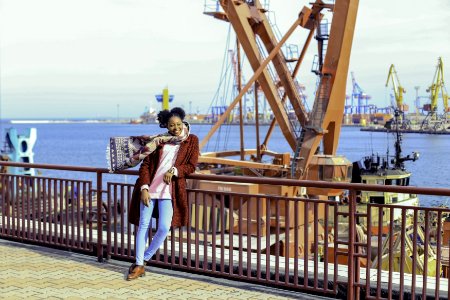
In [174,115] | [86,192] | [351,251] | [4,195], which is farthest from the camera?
[4,195]

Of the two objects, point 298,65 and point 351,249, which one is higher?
point 298,65

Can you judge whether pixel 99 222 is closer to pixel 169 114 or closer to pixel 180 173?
pixel 180 173

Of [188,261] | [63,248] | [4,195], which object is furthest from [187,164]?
[4,195]

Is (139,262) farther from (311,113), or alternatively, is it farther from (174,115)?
(311,113)

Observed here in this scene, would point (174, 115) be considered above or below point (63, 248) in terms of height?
above

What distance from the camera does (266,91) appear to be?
97.8 ft

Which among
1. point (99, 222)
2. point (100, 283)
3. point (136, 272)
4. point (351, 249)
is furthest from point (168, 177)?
point (351, 249)

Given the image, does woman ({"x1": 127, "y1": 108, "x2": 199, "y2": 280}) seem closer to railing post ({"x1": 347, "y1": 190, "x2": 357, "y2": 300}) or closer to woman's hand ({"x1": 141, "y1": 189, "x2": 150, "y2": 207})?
woman's hand ({"x1": 141, "y1": 189, "x2": 150, "y2": 207})

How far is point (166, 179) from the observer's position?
20.1 feet

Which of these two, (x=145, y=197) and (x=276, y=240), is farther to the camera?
(x=276, y=240)

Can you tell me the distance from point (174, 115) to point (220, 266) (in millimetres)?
1701

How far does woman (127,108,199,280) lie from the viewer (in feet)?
20.4

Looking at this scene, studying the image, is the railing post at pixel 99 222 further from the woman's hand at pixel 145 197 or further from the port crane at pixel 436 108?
the port crane at pixel 436 108

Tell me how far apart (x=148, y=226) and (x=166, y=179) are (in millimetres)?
691
